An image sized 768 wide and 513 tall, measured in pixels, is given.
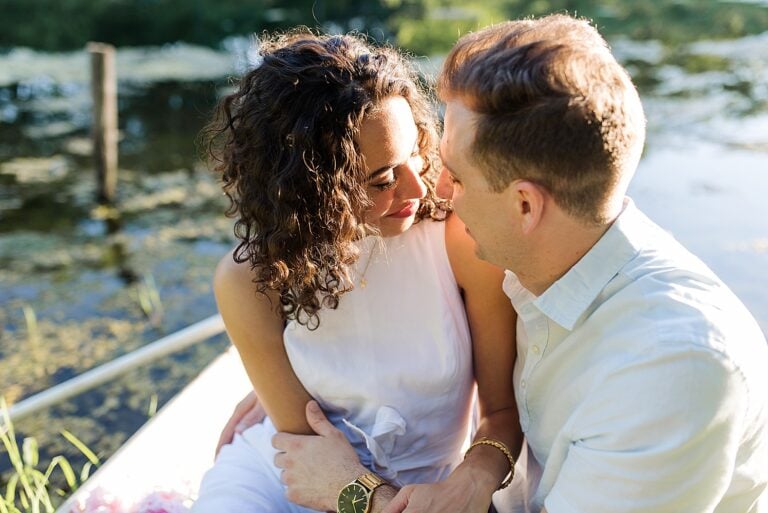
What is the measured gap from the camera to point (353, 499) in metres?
1.54

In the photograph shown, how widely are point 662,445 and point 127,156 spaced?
6.48m

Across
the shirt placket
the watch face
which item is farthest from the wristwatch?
the shirt placket

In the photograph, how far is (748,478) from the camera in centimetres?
131

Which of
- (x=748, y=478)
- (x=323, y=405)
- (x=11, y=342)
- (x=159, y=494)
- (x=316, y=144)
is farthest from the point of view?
(x=11, y=342)

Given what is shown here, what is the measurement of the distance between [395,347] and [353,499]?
0.31 metres

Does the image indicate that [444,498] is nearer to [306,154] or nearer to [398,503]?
[398,503]

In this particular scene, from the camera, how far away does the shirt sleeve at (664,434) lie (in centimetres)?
114

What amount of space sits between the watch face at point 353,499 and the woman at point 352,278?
0.10 m

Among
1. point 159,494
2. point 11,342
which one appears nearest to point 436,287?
point 159,494

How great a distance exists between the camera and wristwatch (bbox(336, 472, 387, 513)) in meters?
1.53

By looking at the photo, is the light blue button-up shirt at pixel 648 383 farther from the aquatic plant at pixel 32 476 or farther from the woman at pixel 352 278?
the aquatic plant at pixel 32 476

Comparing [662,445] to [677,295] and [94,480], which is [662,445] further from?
[94,480]

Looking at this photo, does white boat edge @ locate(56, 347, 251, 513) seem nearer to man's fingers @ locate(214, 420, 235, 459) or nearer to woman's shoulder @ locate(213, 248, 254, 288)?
man's fingers @ locate(214, 420, 235, 459)

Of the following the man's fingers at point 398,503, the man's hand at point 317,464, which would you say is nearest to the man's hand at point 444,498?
the man's fingers at point 398,503
